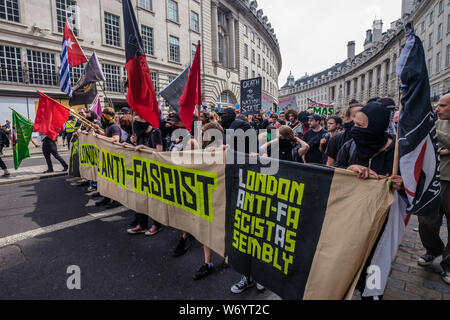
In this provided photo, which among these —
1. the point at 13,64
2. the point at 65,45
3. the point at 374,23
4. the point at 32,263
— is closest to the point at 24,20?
the point at 13,64

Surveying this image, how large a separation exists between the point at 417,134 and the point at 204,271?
2560 mm

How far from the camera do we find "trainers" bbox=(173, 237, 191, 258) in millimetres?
3564

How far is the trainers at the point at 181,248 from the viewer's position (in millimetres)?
3564

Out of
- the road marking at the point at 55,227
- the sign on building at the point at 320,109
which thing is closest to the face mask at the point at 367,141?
the road marking at the point at 55,227

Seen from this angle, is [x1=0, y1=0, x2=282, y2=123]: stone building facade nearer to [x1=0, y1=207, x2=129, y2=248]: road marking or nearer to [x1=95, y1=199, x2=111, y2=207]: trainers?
[x1=95, y1=199, x2=111, y2=207]: trainers

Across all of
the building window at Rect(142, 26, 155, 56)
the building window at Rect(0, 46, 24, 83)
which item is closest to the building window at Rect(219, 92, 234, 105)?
the building window at Rect(142, 26, 155, 56)

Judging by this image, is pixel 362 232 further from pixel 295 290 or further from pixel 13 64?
pixel 13 64

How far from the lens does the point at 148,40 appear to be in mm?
24625

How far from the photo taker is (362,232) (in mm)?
1903

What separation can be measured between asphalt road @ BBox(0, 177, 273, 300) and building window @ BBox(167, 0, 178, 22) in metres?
26.6

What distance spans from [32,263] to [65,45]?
5.66 metres

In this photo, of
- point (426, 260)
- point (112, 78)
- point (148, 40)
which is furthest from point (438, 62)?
point (426, 260)

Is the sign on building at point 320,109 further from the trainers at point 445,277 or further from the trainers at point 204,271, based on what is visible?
the trainers at point 204,271

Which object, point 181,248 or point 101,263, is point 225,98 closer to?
point 181,248
